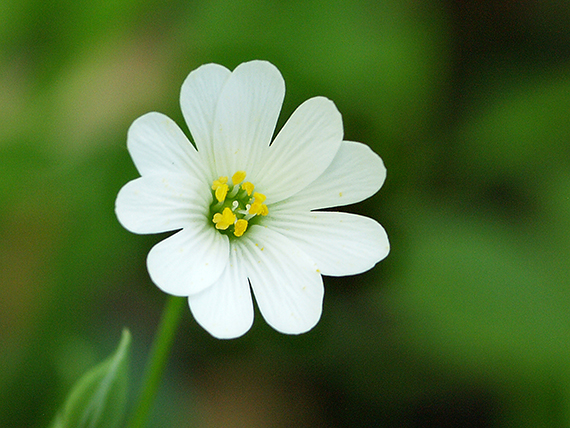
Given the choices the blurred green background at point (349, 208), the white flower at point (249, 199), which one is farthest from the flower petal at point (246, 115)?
the blurred green background at point (349, 208)

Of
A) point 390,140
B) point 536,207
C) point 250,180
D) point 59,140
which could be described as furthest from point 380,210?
point 59,140

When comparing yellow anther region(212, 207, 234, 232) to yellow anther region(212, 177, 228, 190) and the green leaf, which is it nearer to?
yellow anther region(212, 177, 228, 190)

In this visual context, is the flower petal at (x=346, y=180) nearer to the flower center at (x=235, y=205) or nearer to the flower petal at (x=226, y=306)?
the flower center at (x=235, y=205)

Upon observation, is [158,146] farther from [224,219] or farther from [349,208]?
[349,208]

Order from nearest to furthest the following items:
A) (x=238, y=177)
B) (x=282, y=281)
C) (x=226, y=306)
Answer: (x=226, y=306) → (x=282, y=281) → (x=238, y=177)

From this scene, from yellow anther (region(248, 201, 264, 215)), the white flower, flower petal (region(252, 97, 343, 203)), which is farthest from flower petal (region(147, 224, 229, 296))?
flower petal (region(252, 97, 343, 203))

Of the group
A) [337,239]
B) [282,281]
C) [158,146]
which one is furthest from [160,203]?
[337,239]
